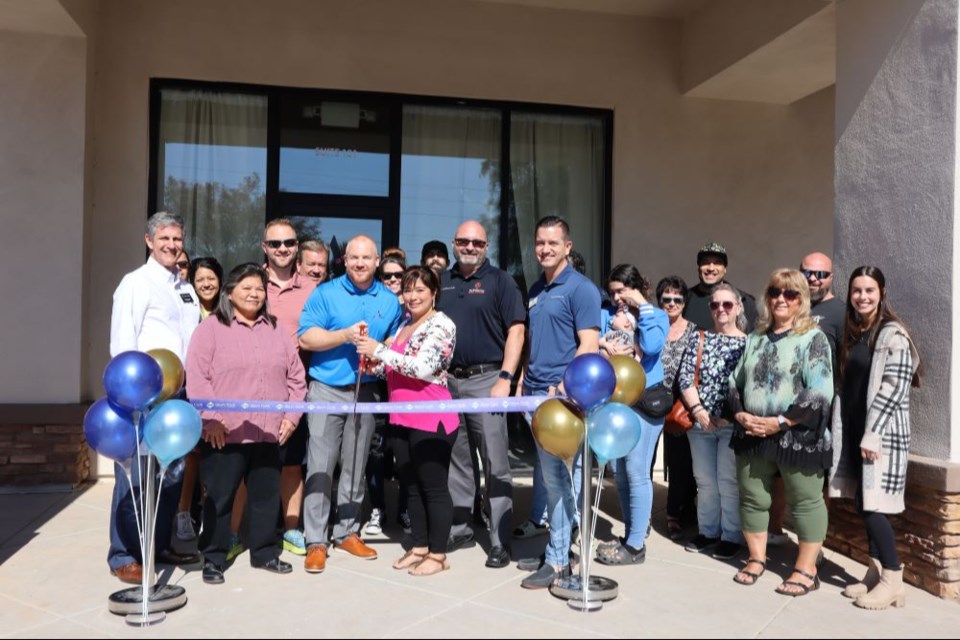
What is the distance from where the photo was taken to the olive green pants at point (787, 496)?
418cm

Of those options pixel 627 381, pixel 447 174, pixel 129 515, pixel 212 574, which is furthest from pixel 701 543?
pixel 447 174

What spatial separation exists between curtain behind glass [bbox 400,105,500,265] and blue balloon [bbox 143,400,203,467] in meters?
4.03

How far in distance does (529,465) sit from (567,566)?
10.6ft

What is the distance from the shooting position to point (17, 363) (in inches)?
248

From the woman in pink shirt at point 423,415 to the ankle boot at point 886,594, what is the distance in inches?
84.8

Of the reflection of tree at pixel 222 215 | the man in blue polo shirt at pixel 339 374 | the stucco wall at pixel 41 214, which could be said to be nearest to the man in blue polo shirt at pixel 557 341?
the man in blue polo shirt at pixel 339 374

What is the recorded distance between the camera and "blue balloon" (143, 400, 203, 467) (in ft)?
11.8

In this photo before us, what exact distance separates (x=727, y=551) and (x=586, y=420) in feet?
5.21

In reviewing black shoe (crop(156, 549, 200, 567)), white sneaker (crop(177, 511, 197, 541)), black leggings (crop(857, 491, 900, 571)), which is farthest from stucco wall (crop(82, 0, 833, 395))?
black leggings (crop(857, 491, 900, 571))

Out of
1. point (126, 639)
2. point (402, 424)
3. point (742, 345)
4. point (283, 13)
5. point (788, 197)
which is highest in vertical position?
point (283, 13)

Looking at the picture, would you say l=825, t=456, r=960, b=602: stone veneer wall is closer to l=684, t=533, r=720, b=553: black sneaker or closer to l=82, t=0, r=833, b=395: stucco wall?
l=684, t=533, r=720, b=553: black sneaker

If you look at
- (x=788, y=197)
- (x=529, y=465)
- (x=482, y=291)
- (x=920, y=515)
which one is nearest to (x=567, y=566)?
(x=482, y=291)

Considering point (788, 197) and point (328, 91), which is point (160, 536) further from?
point (788, 197)

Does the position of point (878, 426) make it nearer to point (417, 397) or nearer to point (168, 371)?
point (417, 397)
